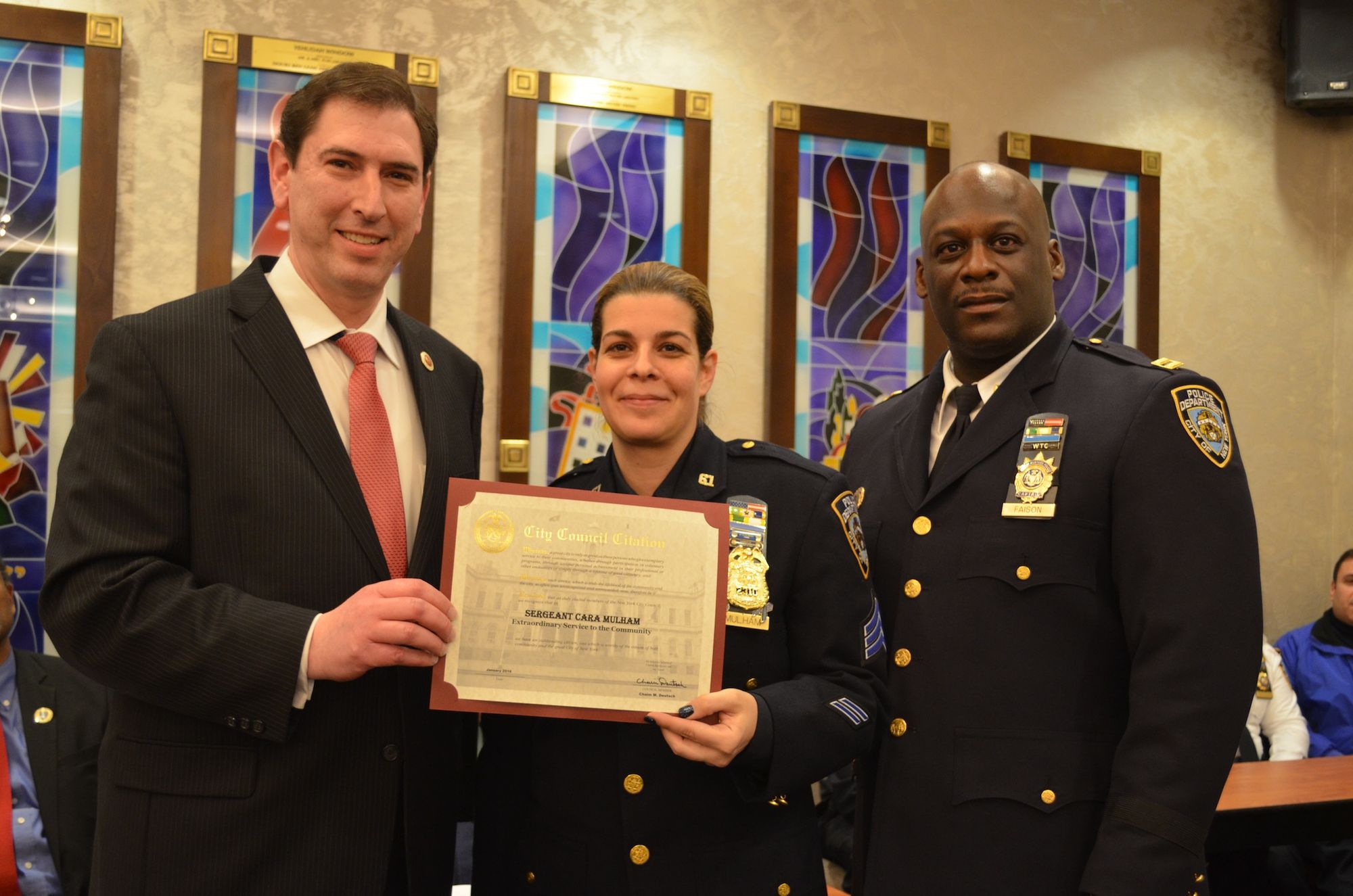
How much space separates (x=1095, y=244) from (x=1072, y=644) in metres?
3.22

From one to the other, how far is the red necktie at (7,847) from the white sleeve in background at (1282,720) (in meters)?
4.24

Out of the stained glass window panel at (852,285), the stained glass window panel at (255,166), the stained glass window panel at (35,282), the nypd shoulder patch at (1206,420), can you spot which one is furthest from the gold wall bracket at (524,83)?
the nypd shoulder patch at (1206,420)

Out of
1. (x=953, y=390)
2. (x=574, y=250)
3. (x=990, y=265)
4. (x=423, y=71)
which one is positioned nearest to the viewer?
(x=990, y=265)

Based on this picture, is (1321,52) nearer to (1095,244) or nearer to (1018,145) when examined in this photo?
(1095,244)

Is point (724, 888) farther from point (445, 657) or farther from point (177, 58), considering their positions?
point (177, 58)

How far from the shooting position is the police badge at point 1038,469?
5.71 feet

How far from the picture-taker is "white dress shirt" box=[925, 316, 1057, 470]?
1.90 m

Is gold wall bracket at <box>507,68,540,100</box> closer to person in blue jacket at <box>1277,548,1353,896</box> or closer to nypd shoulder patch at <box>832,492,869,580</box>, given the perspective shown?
nypd shoulder patch at <box>832,492,869,580</box>

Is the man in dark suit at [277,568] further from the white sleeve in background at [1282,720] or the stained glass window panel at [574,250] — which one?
the white sleeve in background at [1282,720]

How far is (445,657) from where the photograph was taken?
4.87 ft

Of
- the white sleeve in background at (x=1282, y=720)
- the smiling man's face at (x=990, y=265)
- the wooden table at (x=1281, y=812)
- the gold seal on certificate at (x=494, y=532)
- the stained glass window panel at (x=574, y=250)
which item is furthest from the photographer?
the white sleeve in background at (x=1282, y=720)

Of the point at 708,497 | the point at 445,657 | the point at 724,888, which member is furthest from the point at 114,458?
the point at 724,888

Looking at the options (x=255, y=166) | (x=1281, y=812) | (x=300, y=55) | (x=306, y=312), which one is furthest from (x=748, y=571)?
(x=300, y=55)

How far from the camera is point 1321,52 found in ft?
15.2
